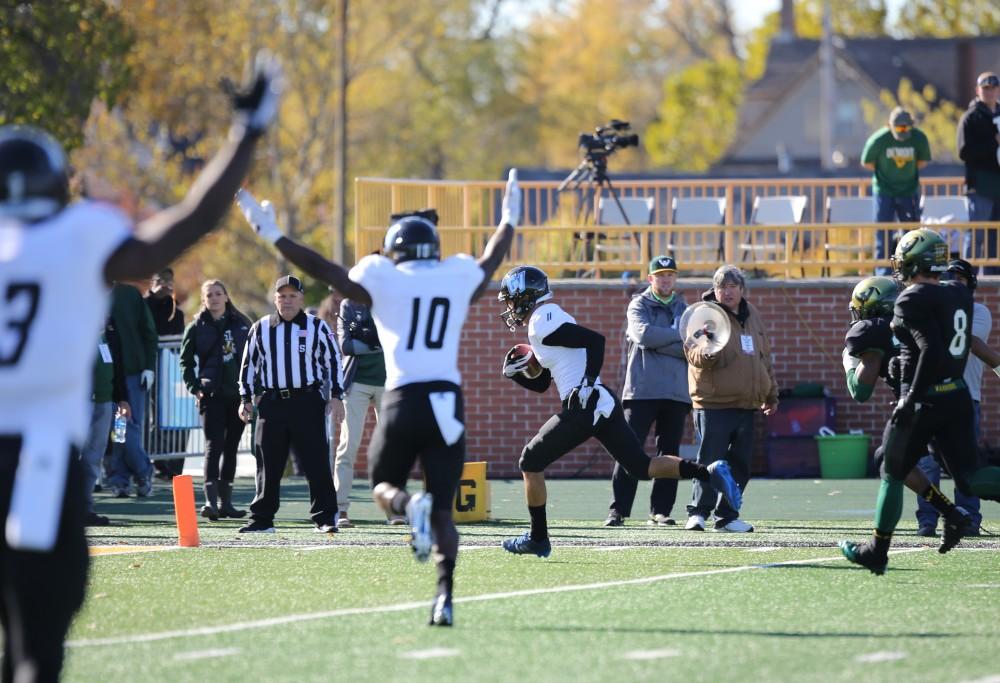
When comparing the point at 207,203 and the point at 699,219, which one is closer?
the point at 207,203

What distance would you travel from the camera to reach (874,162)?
62.3 feet

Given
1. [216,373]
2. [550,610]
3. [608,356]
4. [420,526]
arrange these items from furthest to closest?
1. [608,356]
2. [216,373]
3. [550,610]
4. [420,526]

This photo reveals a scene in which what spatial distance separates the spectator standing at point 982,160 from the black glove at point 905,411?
30.0 ft

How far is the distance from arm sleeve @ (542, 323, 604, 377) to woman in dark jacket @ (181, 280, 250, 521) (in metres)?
4.02

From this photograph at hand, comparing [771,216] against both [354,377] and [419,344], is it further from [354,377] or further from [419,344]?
[419,344]

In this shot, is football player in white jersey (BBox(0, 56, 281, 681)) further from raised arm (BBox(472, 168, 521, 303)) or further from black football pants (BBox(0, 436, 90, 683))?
raised arm (BBox(472, 168, 521, 303))

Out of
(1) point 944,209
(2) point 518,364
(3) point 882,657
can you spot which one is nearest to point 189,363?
(2) point 518,364

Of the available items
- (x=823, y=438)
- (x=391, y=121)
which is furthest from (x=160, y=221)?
(x=391, y=121)

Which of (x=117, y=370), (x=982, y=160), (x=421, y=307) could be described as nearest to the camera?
(x=421, y=307)

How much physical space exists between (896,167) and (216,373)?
329 inches

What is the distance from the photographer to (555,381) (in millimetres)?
11039

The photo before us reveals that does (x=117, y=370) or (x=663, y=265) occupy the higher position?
(x=663, y=265)

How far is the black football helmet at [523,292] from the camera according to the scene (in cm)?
1092

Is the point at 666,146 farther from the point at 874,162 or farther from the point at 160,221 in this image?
the point at 160,221
